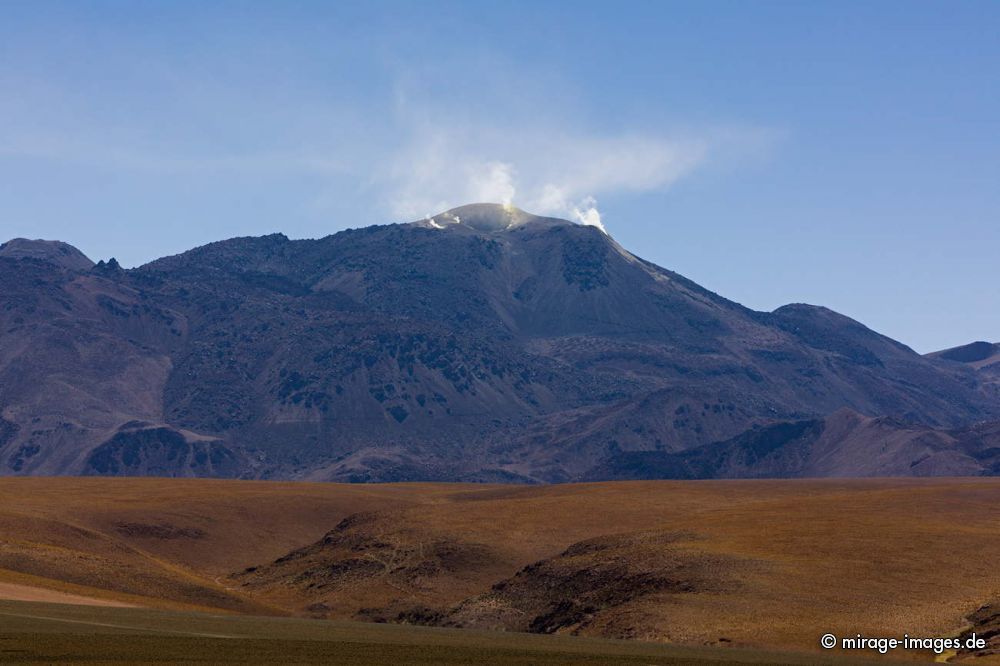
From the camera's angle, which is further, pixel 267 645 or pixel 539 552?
pixel 539 552

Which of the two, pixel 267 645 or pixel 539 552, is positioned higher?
pixel 539 552

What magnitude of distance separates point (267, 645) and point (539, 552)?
58.0 m

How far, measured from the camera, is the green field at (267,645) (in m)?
46.7

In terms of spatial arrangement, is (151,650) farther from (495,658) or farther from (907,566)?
(907,566)

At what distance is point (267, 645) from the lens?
51.9 meters

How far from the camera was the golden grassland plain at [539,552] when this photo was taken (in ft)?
228

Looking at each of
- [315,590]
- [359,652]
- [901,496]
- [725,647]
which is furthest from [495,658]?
[901,496]

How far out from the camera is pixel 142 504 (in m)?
134

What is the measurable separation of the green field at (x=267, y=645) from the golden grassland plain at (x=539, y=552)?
1.77ft

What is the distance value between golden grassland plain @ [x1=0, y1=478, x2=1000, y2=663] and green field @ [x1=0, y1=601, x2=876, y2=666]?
54cm

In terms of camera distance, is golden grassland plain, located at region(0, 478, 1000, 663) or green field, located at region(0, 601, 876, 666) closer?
green field, located at region(0, 601, 876, 666)

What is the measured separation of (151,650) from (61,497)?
9771cm

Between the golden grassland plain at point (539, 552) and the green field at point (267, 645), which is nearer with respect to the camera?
the green field at point (267, 645)

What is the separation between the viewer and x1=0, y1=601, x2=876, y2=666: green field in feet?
153
